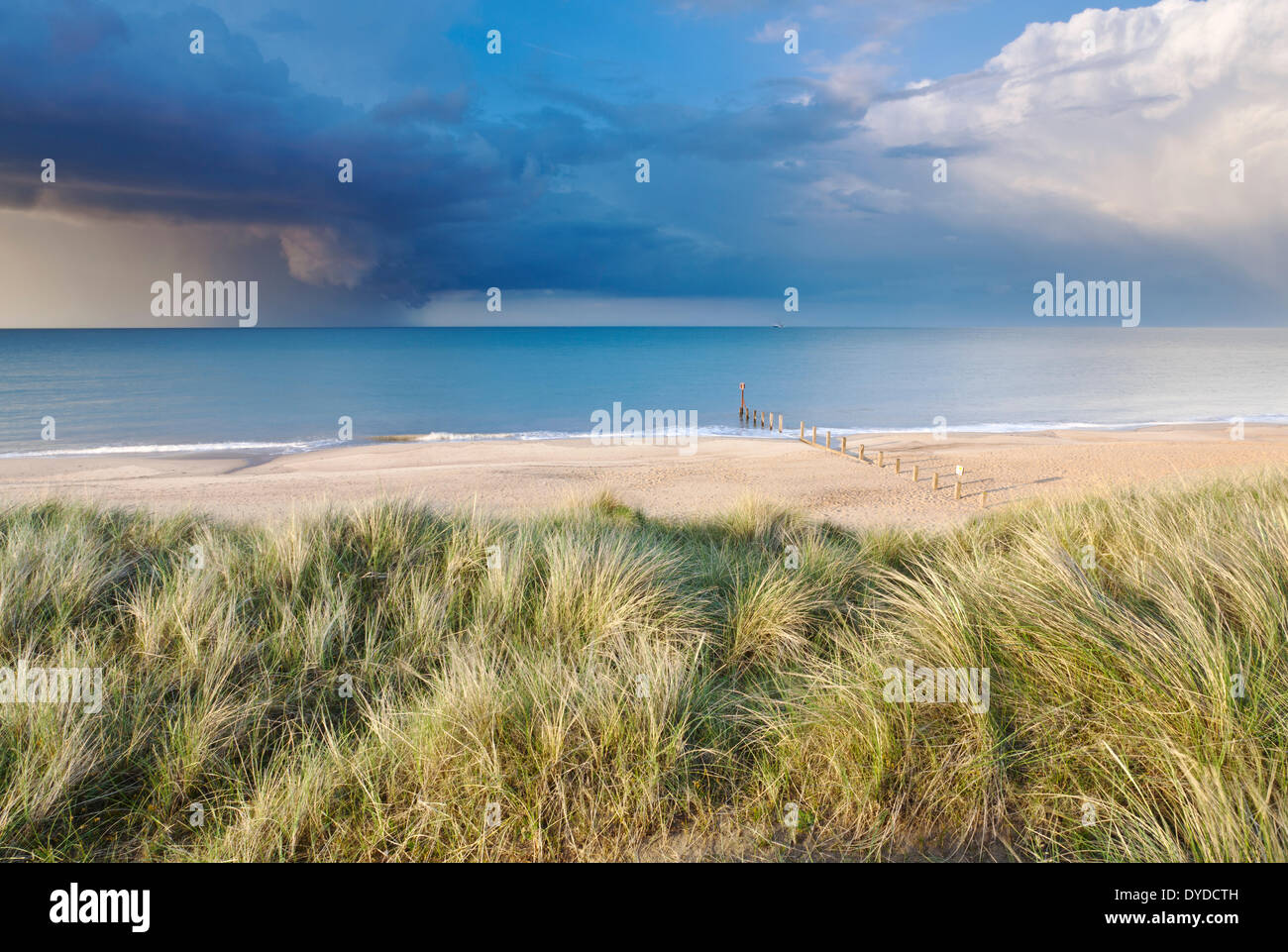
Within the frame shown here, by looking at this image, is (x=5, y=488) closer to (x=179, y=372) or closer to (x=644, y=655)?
(x=644, y=655)

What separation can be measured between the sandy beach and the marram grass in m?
8.98

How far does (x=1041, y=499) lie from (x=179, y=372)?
76702mm

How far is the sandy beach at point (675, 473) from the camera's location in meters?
17.2

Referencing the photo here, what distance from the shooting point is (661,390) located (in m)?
59.4

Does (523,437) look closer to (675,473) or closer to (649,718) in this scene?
(675,473)

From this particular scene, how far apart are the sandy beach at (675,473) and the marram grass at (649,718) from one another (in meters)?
8.98

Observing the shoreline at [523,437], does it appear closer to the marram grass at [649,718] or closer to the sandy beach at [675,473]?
the sandy beach at [675,473]

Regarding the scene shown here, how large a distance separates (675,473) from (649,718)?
19188 mm

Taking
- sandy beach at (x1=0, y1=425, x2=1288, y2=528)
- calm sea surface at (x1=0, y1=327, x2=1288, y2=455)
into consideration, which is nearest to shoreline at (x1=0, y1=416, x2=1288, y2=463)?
calm sea surface at (x1=0, y1=327, x2=1288, y2=455)

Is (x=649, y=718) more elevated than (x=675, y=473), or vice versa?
(x=675, y=473)

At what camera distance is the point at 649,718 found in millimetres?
3283

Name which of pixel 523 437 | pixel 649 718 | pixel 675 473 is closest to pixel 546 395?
pixel 523 437

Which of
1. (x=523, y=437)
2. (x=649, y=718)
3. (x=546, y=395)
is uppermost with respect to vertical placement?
(x=546, y=395)
